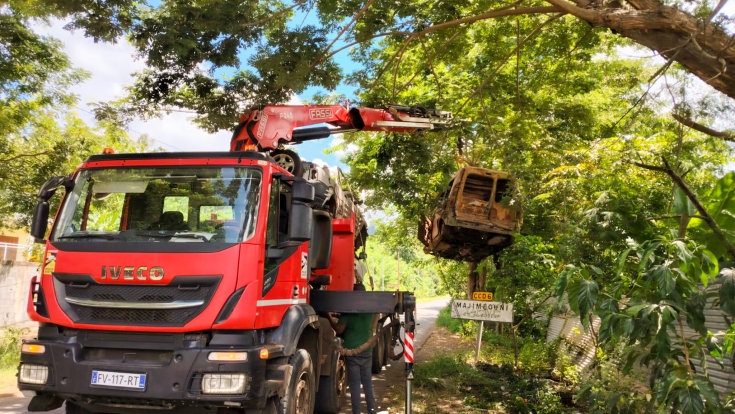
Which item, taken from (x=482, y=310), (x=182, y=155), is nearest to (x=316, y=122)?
(x=182, y=155)

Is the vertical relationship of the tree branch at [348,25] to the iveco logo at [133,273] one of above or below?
above

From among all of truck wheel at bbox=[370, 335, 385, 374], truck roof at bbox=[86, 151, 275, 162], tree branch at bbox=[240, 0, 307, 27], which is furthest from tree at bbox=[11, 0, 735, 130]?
truck wheel at bbox=[370, 335, 385, 374]

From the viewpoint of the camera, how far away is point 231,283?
4.32m

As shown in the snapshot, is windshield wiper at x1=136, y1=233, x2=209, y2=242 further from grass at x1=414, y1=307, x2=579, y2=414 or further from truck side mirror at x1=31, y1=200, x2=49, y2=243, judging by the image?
grass at x1=414, y1=307, x2=579, y2=414

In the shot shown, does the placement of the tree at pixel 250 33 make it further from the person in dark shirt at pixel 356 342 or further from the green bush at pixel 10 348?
the green bush at pixel 10 348

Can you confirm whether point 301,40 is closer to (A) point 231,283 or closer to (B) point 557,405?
(A) point 231,283

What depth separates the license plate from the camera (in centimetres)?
412

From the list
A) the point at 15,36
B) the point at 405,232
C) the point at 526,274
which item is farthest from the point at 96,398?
the point at 405,232

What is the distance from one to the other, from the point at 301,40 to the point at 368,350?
408 cm

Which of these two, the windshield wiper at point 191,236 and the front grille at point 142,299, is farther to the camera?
the windshield wiper at point 191,236

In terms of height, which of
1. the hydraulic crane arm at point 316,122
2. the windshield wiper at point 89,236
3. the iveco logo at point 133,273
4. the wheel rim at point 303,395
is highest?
the hydraulic crane arm at point 316,122

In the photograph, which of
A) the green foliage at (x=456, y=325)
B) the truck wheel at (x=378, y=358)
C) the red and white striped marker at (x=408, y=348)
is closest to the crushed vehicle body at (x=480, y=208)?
the truck wheel at (x=378, y=358)

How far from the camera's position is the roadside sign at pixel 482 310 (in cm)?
918

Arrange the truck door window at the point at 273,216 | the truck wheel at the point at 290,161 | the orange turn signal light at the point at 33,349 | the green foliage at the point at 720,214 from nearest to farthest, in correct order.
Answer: the green foliage at the point at 720,214 < the orange turn signal light at the point at 33,349 < the truck door window at the point at 273,216 < the truck wheel at the point at 290,161
